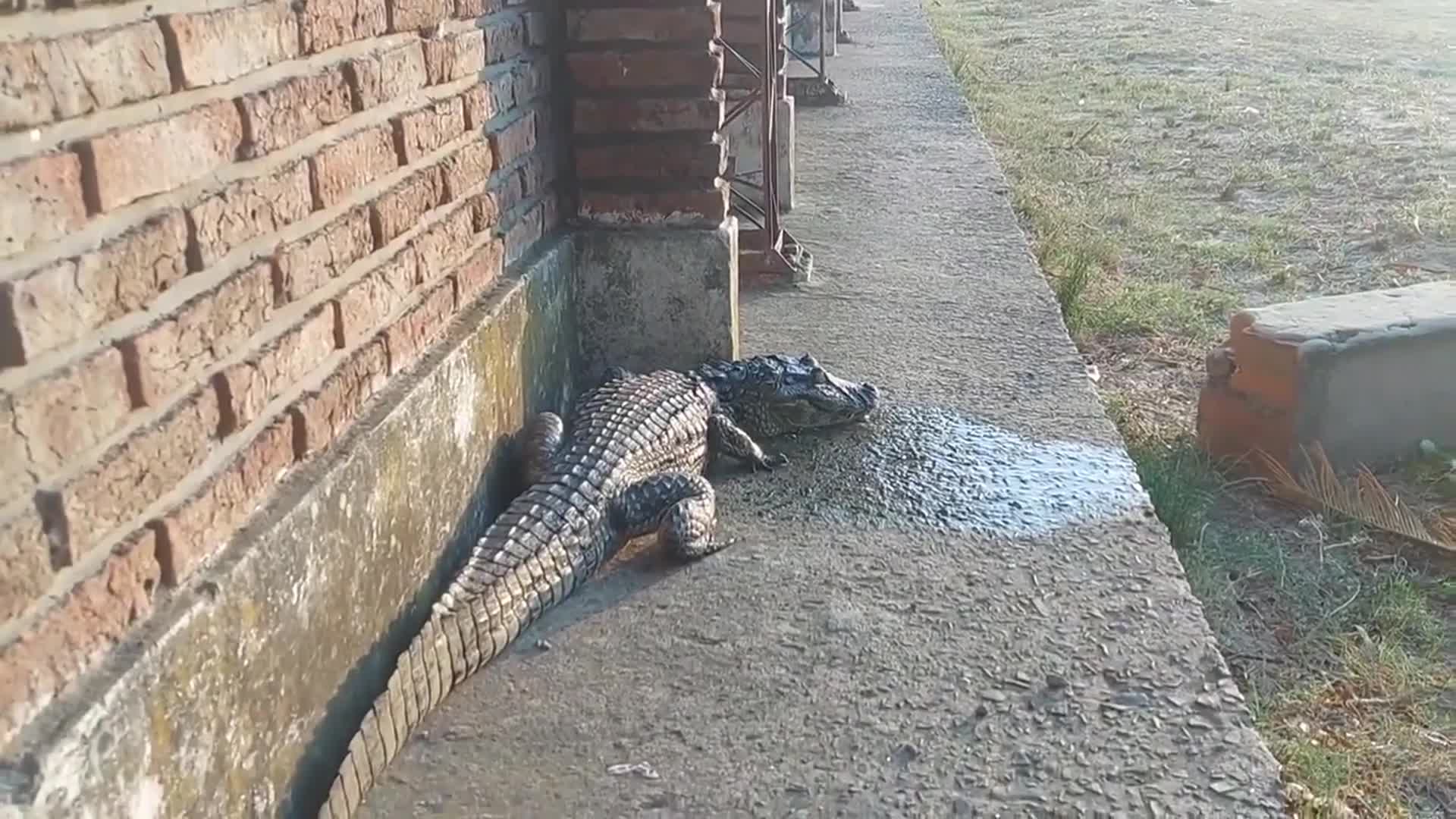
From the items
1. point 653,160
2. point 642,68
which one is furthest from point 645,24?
point 653,160

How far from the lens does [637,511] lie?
10.9 feet

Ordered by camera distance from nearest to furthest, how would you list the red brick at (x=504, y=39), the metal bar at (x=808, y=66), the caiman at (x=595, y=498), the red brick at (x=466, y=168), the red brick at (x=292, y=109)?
the red brick at (x=292, y=109)
the caiman at (x=595, y=498)
the red brick at (x=466, y=168)
the red brick at (x=504, y=39)
the metal bar at (x=808, y=66)

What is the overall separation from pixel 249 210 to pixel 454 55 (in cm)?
109

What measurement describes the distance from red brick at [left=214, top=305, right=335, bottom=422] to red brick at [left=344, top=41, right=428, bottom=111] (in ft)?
1.51

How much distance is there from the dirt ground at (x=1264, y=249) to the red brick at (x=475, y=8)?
239 cm

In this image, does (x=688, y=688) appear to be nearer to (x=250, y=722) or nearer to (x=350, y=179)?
(x=250, y=722)

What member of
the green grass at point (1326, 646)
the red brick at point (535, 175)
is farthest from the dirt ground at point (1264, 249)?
the red brick at point (535, 175)

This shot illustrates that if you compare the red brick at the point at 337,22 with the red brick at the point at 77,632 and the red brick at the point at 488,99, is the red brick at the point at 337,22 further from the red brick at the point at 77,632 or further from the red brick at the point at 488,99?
the red brick at the point at 77,632

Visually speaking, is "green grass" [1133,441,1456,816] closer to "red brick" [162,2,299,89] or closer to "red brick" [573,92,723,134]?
"red brick" [573,92,723,134]

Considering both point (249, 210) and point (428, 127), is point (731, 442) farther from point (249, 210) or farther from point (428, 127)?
point (249, 210)

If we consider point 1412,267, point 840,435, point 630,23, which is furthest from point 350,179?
point 1412,267

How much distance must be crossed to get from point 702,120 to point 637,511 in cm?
131

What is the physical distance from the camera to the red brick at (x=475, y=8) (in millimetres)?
3184

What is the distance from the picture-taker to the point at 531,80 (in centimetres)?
374
